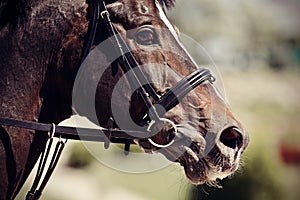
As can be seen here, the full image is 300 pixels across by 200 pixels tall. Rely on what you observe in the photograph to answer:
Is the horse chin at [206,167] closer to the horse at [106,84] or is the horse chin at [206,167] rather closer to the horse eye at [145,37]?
the horse at [106,84]

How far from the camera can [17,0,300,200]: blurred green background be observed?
9.14 m

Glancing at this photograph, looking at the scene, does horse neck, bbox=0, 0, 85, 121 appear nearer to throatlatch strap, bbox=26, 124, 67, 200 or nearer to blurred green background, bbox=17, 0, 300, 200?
throatlatch strap, bbox=26, 124, 67, 200

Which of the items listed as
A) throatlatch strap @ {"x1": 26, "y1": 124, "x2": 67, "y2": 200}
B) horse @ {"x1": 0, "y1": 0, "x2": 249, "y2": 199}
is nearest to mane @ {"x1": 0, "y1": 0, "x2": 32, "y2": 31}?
horse @ {"x1": 0, "y1": 0, "x2": 249, "y2": 199}

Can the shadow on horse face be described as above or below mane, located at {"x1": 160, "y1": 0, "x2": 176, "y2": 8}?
below

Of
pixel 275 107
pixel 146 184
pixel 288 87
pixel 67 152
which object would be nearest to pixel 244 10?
pixel 288 87

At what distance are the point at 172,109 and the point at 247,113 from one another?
13189 millimetres

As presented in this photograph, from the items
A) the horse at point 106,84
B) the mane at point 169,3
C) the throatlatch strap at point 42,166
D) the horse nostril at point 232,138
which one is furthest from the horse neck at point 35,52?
the horse nostril at point 232,138

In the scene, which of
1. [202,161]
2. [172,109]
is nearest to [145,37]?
[172,109]

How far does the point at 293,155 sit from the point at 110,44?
996 centimetres

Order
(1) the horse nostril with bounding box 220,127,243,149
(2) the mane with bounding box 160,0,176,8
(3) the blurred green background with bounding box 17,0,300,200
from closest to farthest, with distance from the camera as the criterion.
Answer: (1) the horse nostril with bounding box 220,127,243,149 → (2) the mane with bounding box 160,0,176,8 → (3) the blurred green background with bounding box 17,0,300,200

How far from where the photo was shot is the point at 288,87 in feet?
89.7

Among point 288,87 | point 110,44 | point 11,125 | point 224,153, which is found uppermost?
point 110,44

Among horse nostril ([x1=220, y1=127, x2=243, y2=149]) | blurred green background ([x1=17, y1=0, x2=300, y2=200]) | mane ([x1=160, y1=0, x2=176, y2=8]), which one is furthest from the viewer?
blurred green background ([x1=17, y1=0, x2=300, y2=200])

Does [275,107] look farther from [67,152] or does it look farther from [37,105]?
[37,105]
